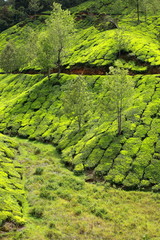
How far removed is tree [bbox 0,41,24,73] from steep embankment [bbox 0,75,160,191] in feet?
127

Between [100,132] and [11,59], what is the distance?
75271 millimetres

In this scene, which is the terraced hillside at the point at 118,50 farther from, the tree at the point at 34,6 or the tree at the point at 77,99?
the tree at the point at 34,6

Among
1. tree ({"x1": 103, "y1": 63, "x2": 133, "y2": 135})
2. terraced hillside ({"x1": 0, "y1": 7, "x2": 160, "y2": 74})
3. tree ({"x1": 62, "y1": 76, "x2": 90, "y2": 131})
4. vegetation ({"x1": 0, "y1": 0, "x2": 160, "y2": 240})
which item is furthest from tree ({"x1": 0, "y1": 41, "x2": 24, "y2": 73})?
tree ({"x1": 103, "y1": 63, "x2": 133, "y2": 135})

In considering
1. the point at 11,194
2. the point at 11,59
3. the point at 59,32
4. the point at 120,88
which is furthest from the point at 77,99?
the point at 11,59

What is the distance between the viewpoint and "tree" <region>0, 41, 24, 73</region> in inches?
4201

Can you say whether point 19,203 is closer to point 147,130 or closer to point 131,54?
point 147,130

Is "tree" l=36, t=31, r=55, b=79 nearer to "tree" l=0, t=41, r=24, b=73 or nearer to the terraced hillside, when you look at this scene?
the terraced hillside

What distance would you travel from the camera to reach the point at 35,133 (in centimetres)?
5912

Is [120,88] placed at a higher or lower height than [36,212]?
higher

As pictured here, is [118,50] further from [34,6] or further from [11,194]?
[34,6]

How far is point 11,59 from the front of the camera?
106 m

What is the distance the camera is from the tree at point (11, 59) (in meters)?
107

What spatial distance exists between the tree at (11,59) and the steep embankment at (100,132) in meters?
38.7

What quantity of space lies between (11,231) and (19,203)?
236 inches
